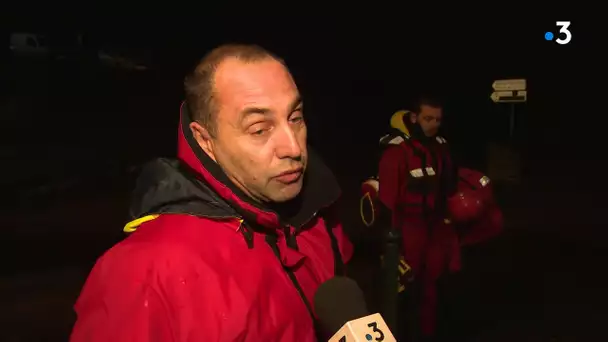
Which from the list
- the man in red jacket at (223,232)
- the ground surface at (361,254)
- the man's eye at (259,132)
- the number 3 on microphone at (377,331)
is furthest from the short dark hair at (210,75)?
the ground surface at (361,254)

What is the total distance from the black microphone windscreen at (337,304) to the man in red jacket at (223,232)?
57mm

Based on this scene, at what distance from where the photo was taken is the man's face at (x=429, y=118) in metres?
4.14

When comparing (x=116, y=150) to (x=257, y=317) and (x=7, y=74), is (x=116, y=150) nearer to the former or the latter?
(x=7, y=74)

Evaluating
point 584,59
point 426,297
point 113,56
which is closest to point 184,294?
point 426,297

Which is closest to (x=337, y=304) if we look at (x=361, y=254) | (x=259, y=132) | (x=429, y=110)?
(x=259, y=132)

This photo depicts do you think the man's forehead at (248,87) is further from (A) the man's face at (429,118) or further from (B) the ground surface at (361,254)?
(B) the ground surface at (361,254)

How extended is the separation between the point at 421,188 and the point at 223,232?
9.28 feet

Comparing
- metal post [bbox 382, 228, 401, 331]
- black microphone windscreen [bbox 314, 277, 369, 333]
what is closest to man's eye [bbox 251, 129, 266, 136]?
black microphone windscreen [bbox 314, 277, 369, 333]

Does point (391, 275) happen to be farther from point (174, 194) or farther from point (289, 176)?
point (174, 194)

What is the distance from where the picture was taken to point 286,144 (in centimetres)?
157

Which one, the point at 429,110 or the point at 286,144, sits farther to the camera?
the point at 429,110

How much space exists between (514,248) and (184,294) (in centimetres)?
661

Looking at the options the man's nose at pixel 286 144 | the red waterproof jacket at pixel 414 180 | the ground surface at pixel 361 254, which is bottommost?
the ground surface at pixel 361 254

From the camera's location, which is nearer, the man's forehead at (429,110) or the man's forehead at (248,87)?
the man's forehead at (248,87)
